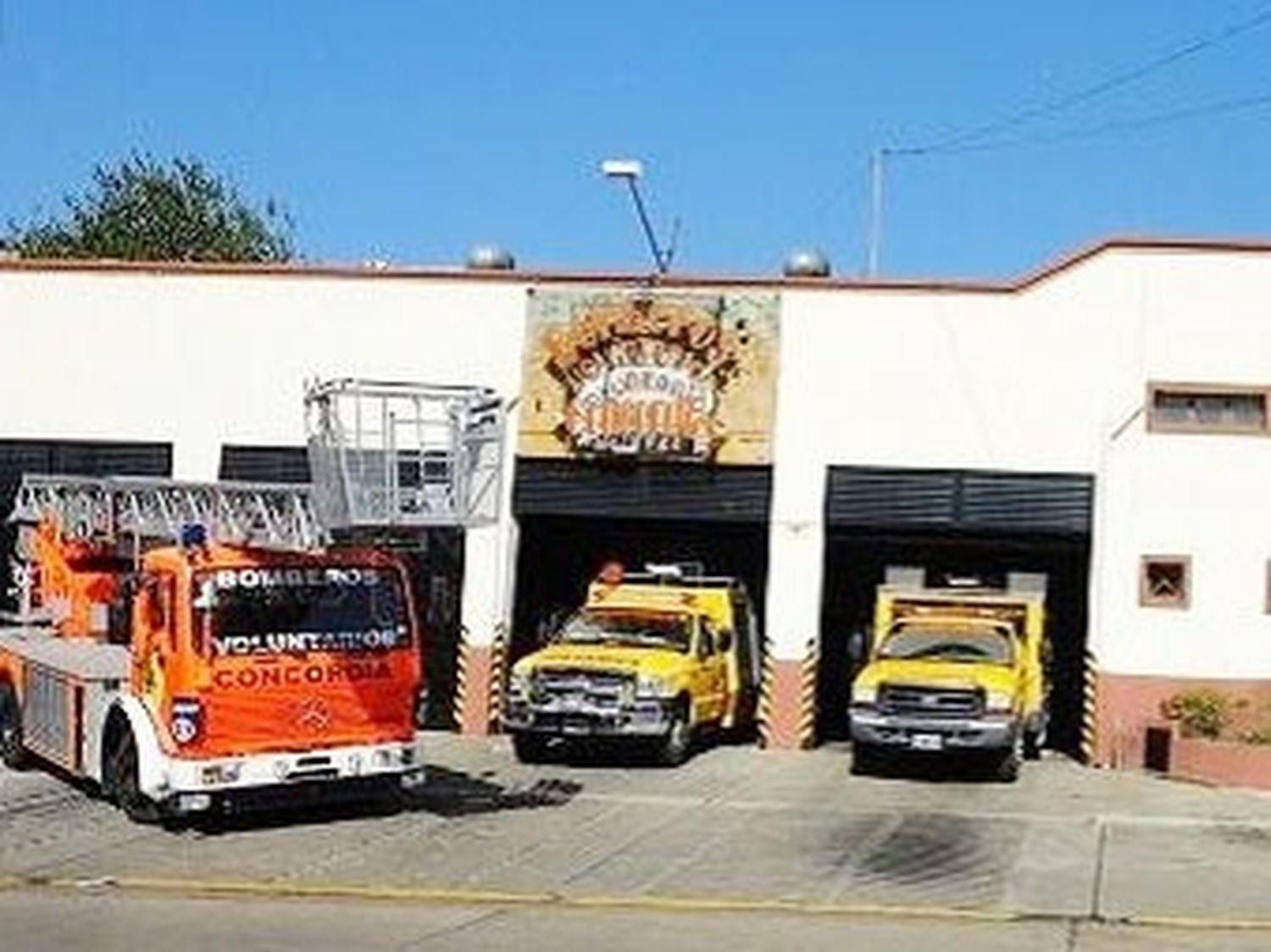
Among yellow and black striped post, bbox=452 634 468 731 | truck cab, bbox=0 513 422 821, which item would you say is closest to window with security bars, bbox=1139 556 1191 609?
yellow and black striped post, bbox=452 634 468 731

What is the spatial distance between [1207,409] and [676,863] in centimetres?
1460

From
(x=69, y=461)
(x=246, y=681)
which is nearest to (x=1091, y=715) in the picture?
(x=246, y=681)

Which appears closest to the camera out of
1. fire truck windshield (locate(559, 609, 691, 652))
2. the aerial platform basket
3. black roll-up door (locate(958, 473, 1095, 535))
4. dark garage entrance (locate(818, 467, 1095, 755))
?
the aerial platform basket

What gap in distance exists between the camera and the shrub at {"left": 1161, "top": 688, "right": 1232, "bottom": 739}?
28922 mm

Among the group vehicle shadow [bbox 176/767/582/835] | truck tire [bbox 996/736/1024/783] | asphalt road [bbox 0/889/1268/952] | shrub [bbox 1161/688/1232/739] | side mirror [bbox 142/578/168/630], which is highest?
side mirror [bbox 142/578/168/630]

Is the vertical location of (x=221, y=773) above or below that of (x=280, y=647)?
below

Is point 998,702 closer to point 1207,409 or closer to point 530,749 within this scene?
point 530,749

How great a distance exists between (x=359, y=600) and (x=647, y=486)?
11612mm

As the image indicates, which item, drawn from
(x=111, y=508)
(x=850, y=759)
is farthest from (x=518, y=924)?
(x=850, y=759)

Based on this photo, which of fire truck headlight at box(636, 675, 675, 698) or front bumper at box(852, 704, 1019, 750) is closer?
front bumper at box(852, 704, 1019, 750)

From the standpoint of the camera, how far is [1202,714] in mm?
29094

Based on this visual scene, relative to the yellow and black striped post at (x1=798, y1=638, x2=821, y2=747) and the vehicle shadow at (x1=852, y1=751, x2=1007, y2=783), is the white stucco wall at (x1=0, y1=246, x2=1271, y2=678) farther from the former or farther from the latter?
the vehicle shadow at (x1=852, y1=751, x2=1007, y2=783)

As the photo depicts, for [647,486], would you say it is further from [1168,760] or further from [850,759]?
[1168,760]

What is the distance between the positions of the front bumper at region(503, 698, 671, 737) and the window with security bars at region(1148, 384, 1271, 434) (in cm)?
857
